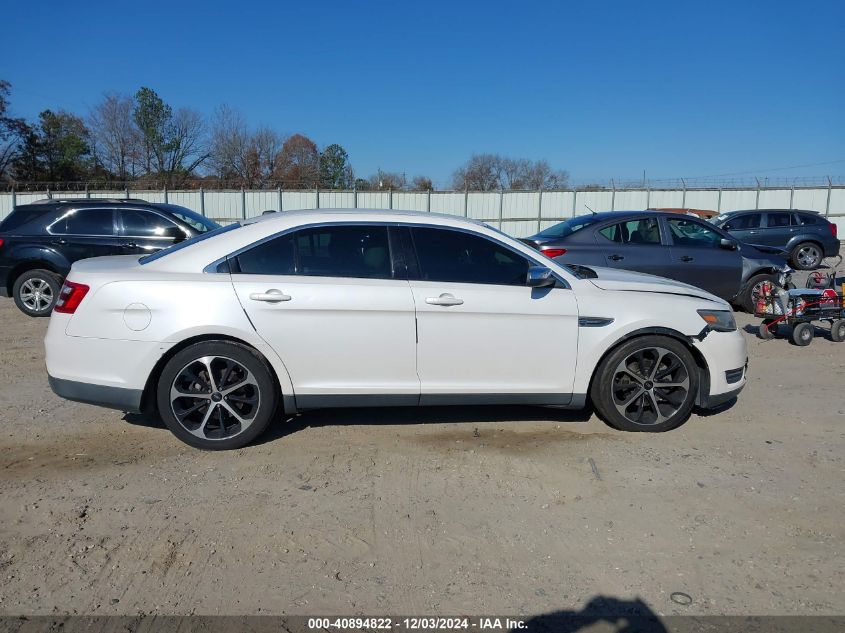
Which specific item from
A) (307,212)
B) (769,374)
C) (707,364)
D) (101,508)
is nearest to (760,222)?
(769,374)

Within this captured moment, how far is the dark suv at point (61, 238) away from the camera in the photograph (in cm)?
930

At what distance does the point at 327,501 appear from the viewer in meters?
3.70

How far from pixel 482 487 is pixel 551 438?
1.00 meters

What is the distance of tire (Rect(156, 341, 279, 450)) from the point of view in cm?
426

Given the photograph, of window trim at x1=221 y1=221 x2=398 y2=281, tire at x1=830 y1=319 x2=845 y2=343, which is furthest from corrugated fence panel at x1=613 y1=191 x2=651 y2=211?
window trim at x1=221 y1=221 x2=398 y2=281

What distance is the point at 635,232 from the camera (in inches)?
358

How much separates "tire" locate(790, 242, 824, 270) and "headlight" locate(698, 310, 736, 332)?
14.0 m

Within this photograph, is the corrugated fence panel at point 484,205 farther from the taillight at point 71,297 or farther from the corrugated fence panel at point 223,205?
the taillight at point 71,297

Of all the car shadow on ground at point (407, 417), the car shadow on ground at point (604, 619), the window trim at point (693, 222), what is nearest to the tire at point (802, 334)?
the window trim at point (693, 222)

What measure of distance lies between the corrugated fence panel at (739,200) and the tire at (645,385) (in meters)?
28.3

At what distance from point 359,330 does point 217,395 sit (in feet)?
3.42

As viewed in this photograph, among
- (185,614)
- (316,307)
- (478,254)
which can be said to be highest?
(478,254)

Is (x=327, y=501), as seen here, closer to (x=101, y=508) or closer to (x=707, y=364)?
(x=101, y=508)

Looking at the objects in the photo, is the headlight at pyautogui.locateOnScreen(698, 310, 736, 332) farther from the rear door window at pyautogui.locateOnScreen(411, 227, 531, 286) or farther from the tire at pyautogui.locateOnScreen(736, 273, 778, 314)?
the tire at pyautogui.locateOnScreen(736, 273, 778, 314)
